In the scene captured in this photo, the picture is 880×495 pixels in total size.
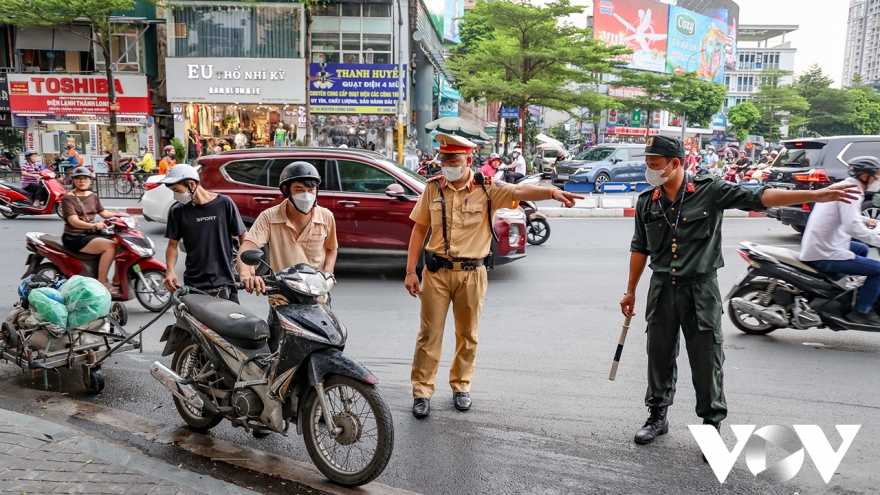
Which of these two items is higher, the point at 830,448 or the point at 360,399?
the point at 360,399

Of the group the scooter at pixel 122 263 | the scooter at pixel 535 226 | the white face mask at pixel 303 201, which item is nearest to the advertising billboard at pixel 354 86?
the scooter at pixel 535 226

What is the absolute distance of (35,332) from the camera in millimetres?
5164

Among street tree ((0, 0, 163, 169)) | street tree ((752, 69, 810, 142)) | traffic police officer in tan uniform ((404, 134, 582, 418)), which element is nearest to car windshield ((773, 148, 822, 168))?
traffic police officer in tan uniform ((404, 134, 582, 418))

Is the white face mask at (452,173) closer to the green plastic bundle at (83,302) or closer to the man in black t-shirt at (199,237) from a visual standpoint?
the man in black t-shirt at (199,237)

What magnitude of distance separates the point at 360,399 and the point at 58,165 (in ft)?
75.5

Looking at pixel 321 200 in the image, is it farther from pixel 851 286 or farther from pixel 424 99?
pixel 424 99

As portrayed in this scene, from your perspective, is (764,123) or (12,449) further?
(764,123)

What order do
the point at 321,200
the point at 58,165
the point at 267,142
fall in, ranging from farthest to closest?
the point at 267,142
the point at 58,165
the point at 321,200

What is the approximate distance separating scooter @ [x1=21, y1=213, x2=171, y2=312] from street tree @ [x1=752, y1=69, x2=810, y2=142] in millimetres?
75136

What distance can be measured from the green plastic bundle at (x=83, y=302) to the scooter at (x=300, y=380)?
1474mm

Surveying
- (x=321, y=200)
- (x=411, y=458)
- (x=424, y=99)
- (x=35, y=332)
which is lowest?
(x=411, y=458)

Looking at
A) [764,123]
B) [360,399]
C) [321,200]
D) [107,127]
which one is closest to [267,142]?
[107,127]

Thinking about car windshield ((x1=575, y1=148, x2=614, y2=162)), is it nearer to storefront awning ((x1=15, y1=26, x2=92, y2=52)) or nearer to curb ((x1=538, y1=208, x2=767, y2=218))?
curb ((x1=538, y1=208, x2=767, y2=218))

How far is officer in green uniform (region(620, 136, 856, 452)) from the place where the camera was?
13.2 feet
